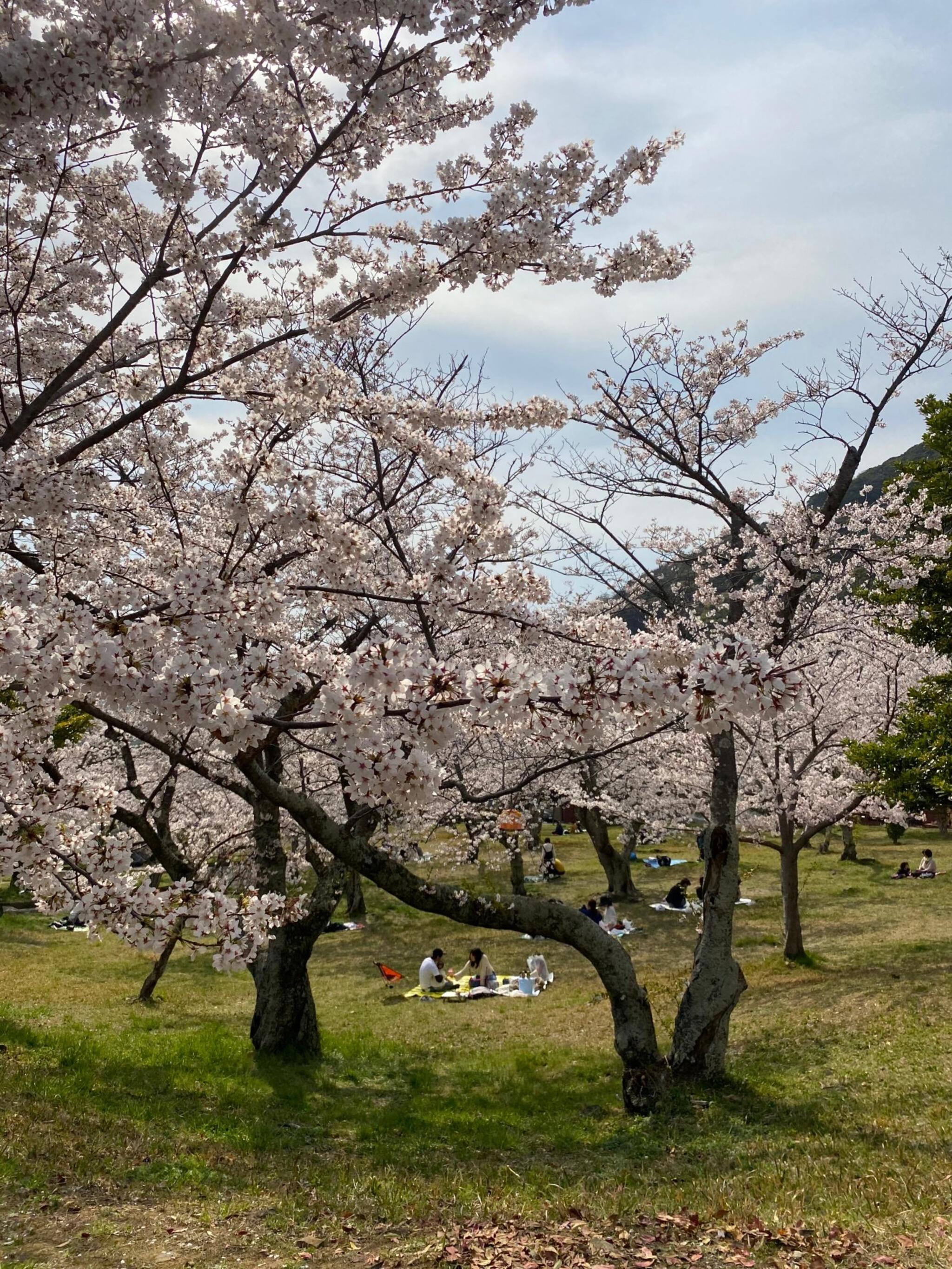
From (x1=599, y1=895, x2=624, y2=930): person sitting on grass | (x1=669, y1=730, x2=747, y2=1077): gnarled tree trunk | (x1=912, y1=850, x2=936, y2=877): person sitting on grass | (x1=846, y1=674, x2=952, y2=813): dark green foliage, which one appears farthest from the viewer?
(x1=912, y1=850, x2=936, y2=877): person sitting on grass

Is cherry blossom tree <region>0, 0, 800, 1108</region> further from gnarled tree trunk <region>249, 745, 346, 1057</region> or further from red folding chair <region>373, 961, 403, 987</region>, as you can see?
red folding chair <region>373, 961, 403, 987</region>

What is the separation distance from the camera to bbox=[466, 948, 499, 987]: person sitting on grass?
1584 cm

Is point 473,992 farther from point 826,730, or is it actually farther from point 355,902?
point 355,902

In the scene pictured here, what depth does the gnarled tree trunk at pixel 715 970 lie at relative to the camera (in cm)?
932

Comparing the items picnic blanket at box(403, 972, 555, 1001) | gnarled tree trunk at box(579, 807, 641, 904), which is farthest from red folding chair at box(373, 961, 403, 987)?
gnarled tree trunk at box(579, 807, 641, 904)

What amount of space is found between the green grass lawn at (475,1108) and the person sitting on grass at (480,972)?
996 mm

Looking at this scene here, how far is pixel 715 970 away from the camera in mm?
9492

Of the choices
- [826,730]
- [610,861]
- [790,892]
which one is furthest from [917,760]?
[610,861]

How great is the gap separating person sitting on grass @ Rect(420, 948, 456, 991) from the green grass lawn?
1.81 feet

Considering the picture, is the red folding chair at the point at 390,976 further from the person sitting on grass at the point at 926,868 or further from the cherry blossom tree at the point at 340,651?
the person sitting on grass at the point at 926,868

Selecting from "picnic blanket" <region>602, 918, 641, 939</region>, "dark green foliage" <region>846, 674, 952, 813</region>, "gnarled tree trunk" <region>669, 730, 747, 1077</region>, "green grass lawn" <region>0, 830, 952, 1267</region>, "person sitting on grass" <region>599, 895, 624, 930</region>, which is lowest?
"picnic blanket" <region>602, 918, 641, 939</region>

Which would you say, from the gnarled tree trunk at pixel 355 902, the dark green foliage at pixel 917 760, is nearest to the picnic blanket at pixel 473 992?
the dark green foliage at pixel 917 760

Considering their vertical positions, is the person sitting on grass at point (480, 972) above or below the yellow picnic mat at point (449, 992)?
above

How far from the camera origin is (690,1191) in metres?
5.96
